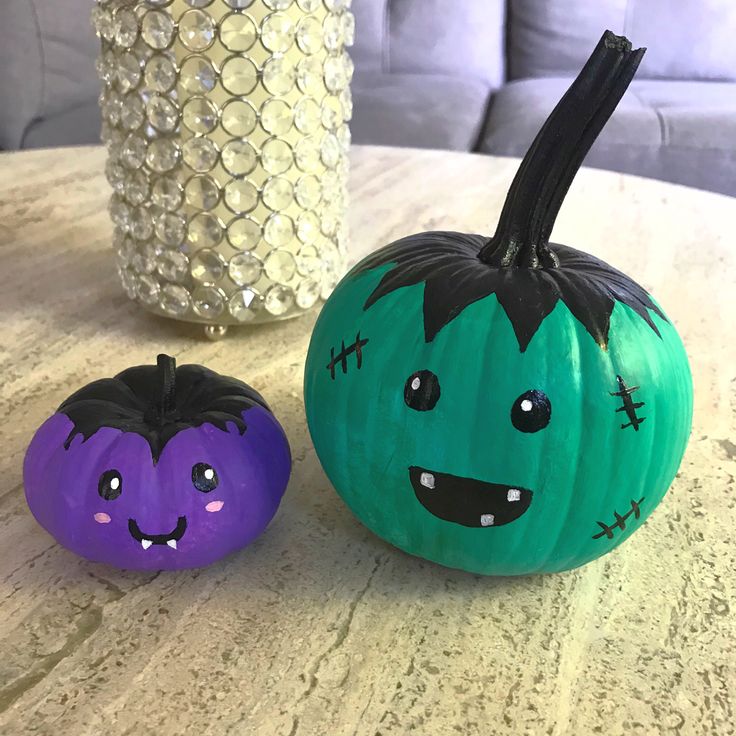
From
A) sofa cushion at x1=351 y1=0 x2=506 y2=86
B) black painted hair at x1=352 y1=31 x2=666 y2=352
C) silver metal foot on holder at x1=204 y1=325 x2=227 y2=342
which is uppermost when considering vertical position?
black painted hair at x1=352 y1=31 x2=666 y2=352

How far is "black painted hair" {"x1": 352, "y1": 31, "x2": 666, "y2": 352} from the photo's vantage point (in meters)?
0.35

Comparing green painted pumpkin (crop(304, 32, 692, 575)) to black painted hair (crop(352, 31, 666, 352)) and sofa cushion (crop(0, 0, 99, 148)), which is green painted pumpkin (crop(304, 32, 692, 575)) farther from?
sofa cushion (crop(0, 0, 99, 148))

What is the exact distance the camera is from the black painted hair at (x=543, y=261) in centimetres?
35

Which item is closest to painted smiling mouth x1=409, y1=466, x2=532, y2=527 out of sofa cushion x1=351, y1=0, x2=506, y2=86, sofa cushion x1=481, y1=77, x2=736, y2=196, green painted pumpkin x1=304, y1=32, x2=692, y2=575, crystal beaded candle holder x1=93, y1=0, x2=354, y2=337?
green painted pumpkin x1=304, y1=32, x2=692, y2=575

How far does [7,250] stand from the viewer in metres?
0.79

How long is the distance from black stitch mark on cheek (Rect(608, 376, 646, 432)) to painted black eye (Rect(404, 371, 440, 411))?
7 centimetres

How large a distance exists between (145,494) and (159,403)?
0.18 feet

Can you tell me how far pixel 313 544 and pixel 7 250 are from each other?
0.52m

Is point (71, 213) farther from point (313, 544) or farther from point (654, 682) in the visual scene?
point (654, 682)

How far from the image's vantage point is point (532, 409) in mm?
345

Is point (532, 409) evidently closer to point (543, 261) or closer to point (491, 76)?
point (543, 261)

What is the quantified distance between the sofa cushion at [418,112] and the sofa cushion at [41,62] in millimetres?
612

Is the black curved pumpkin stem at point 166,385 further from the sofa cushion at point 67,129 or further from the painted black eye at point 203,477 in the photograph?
the sofa cushion at point 67,129

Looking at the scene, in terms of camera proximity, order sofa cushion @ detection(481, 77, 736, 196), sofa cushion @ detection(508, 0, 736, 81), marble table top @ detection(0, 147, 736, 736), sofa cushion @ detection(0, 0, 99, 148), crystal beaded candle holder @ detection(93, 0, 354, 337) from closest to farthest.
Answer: marble table top @ detection(0, 147, 736, 736) < crystal beaded candle holder @ detection(93, 0, 354, 337) < sofa cushion @ detection(481, 77, 736, 196) < sofa cushion @ detection(0, 0, 99, 148) < sofa cushion @ detection(508, 0, 736, 81)
